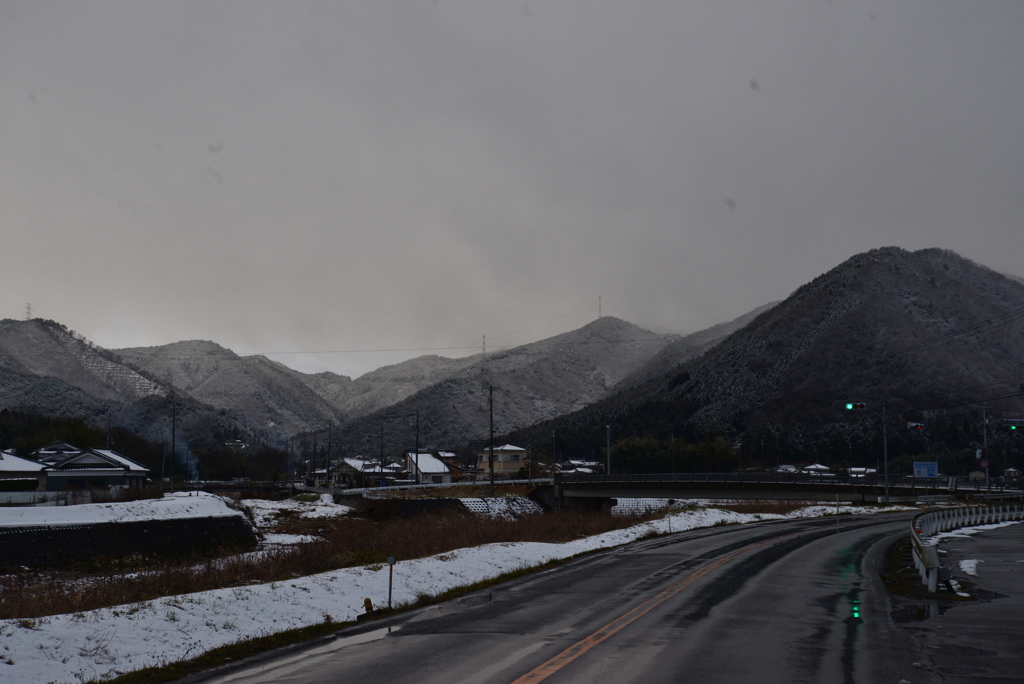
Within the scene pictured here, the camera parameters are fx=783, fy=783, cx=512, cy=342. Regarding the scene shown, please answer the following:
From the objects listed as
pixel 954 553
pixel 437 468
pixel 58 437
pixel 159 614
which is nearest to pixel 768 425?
pixel 437 468

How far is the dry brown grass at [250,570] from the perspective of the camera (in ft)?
64.1

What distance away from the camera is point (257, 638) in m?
14.9

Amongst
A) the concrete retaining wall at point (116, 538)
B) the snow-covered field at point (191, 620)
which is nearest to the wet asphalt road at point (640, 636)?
the snow-covered field at point (191, 620)

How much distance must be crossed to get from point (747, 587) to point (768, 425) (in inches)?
6478

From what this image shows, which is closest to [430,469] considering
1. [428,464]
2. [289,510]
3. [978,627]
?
[428,464]

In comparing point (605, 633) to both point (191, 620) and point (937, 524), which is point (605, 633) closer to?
point (191, 620)

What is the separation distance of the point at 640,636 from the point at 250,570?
17.8 metres

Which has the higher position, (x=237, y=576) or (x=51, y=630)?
(x=51, y=630)

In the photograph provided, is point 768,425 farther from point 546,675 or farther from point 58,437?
point 546,675

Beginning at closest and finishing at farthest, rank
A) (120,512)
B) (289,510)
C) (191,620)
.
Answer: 1. (191,620)
2. (120,512)
3. (289,510)

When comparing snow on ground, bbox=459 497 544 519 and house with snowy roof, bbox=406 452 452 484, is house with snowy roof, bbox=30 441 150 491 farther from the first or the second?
house with snowy roof, bbox=406 452 452 484

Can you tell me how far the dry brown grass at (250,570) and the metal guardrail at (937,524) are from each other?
→ 16.1 m

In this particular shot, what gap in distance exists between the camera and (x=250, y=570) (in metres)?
27.7

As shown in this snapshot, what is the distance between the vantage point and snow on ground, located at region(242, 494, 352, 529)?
250ft
